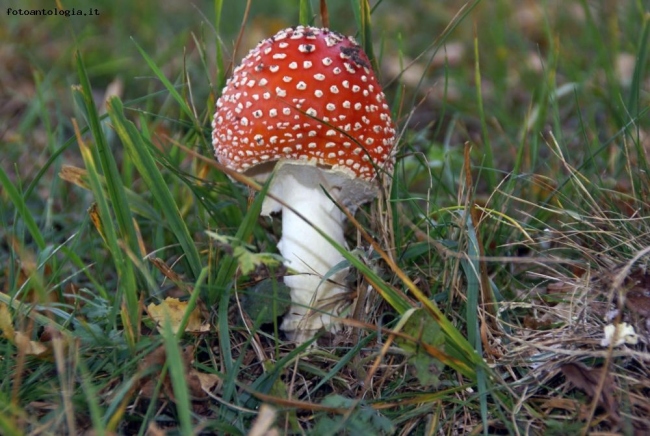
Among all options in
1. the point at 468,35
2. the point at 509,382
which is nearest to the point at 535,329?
the point at 509,382

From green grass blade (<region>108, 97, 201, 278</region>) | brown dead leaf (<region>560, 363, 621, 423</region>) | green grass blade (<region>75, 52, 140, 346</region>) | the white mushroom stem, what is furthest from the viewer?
the white mushroom stem

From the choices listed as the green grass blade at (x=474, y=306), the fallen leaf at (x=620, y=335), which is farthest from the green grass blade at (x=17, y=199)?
the fallen leaf at (x=620, y=335)

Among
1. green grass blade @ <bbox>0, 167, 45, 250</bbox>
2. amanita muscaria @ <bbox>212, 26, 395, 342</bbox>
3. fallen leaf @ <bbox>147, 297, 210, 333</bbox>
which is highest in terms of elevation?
amanita muscaria @ <bbox>212, 26, 395, 342</bbox>

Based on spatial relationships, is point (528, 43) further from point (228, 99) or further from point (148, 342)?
point (148, 342)

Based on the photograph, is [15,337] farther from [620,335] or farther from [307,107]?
[620,335]

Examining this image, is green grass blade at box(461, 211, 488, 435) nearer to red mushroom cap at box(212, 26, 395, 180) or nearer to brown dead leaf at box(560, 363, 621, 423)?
brown dead leaf at box(560, 363, 621, 423)

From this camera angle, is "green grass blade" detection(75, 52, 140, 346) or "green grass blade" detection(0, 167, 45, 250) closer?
"green grass blade" detection(75, 52, 140, 346)

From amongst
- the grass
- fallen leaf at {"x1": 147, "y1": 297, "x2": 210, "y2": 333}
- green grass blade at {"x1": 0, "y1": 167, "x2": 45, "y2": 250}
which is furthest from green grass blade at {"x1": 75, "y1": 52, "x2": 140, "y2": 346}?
green grass blade at {"x1": 0, "y1": 167, "x2": 45, "y2": 250}
